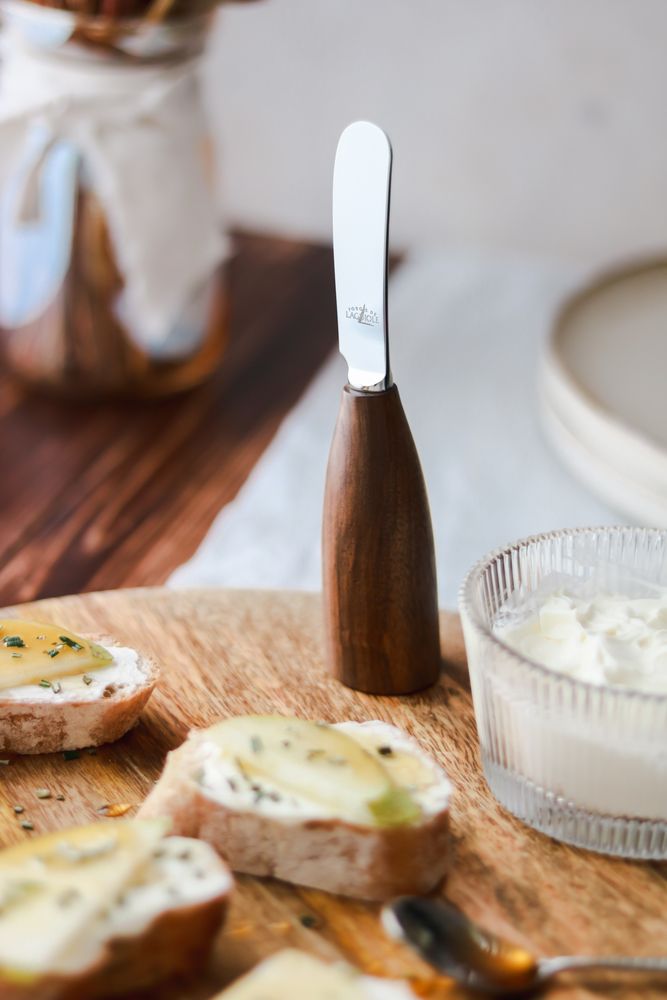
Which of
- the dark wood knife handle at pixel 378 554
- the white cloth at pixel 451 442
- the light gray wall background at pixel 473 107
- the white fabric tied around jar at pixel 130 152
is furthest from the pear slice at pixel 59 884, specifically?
the light gray wall background at pixel 473 107

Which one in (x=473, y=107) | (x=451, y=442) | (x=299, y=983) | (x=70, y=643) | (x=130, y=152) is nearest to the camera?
(x=299, y=983)

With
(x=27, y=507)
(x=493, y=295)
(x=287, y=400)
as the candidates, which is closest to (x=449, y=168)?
(x=493, y=295)

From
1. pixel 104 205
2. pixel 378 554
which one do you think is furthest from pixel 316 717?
pixel 104 205

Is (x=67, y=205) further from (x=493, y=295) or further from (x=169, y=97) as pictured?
(x=493, y=295)

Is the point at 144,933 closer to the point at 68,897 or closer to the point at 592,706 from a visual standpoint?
the point at 68,897

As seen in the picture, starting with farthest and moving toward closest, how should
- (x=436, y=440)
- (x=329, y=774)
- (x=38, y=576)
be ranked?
(x=436, y=440) → (x=38, y=576) → (x=329, y=774)

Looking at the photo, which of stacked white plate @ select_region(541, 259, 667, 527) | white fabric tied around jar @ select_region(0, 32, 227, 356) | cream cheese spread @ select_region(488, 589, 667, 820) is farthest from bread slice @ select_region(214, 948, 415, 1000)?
white fabric tied around jar @ select_region(0, 32, 227, 356)

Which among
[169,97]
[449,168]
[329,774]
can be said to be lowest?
[329,774]
